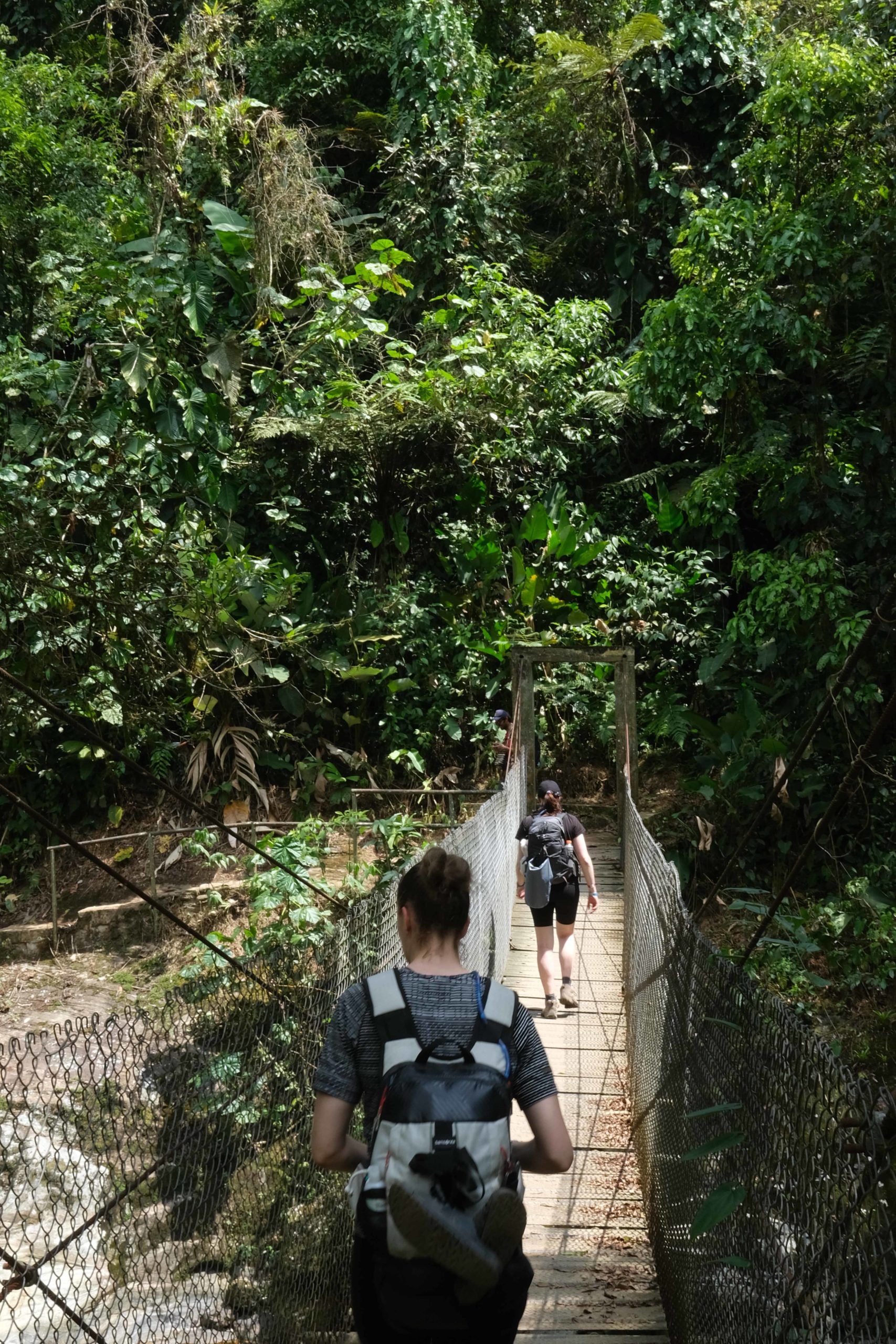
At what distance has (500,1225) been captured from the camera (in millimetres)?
1642

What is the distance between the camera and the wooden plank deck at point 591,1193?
3.47 m

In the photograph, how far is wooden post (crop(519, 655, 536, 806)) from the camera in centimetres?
1012

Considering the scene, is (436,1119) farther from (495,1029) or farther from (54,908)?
(54,908)

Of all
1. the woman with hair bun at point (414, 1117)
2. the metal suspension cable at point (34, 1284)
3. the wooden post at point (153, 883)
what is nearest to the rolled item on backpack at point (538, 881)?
the metal suspension cable at point (34, 1284)

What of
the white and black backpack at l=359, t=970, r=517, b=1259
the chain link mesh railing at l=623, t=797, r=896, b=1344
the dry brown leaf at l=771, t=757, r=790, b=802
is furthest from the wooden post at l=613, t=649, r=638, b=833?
the white and black backpack at l=359, t=970, r=517, b=1259

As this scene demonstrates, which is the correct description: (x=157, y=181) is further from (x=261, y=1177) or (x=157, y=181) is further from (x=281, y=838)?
(x=261, y=1177)

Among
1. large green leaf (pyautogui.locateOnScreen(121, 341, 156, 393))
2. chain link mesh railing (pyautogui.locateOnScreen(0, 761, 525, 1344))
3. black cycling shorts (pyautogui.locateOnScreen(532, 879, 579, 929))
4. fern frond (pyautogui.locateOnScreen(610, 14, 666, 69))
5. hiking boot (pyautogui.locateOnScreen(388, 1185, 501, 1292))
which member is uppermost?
fern frond (pyautogui.locateOnScreen(610, 14, 666, 69))

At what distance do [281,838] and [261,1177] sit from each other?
206 inches

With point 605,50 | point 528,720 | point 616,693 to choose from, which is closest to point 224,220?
point 528,720

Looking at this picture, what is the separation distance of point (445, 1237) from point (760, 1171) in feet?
2.57

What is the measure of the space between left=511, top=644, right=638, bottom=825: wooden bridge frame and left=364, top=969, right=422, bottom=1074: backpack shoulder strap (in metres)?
8.09

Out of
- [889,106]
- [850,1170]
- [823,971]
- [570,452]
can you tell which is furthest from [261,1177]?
[570,452]

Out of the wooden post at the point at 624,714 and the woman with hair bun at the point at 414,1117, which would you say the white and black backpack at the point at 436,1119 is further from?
the wooden post at the point at 624,714

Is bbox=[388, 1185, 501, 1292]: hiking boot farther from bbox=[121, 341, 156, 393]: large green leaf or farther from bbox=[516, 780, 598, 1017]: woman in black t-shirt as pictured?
bbox=[121, 341, 156, 393]: large green leaf
